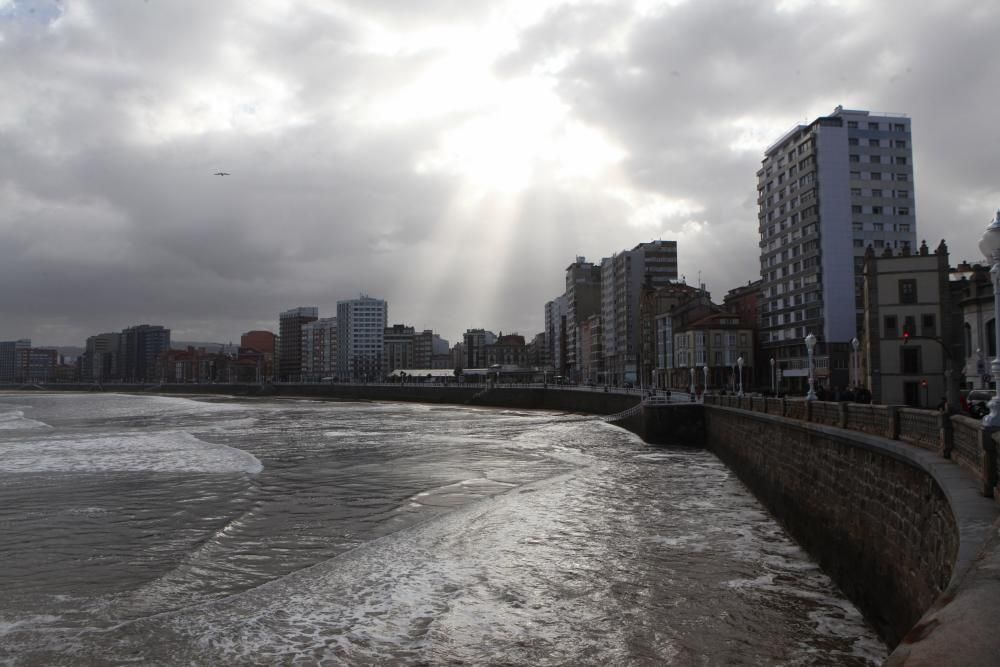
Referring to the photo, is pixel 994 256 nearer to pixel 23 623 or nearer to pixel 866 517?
pixel 866 517

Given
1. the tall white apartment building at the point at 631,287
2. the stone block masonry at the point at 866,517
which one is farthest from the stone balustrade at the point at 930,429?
the tall white apartment building at the point at 631,287

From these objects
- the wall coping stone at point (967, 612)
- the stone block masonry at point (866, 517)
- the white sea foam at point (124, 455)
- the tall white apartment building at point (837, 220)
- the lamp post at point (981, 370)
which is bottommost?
the white sea foam at point (124, 455)

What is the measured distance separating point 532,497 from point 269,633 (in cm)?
1396

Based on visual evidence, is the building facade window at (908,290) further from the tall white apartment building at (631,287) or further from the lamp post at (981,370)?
the tall white apartment building at (631,287)

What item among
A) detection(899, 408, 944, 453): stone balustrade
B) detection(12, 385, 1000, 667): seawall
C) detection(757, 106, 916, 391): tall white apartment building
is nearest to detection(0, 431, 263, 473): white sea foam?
detection(12, 385, 1000, 667): seawall

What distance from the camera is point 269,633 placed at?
11.9 metres

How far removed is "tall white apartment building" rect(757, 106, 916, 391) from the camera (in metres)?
79.0

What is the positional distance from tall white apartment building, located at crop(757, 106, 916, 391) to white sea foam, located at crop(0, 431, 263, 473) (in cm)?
6519

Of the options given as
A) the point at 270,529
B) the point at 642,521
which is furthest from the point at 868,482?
the point at 270,529

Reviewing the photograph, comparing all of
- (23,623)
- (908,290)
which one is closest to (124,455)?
(23,623)

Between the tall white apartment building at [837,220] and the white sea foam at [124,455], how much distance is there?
214 feet

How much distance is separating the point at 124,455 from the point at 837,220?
7614cm

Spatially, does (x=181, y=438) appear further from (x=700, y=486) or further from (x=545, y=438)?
(x=700, y=486)

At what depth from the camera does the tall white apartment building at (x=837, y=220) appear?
259 feet
